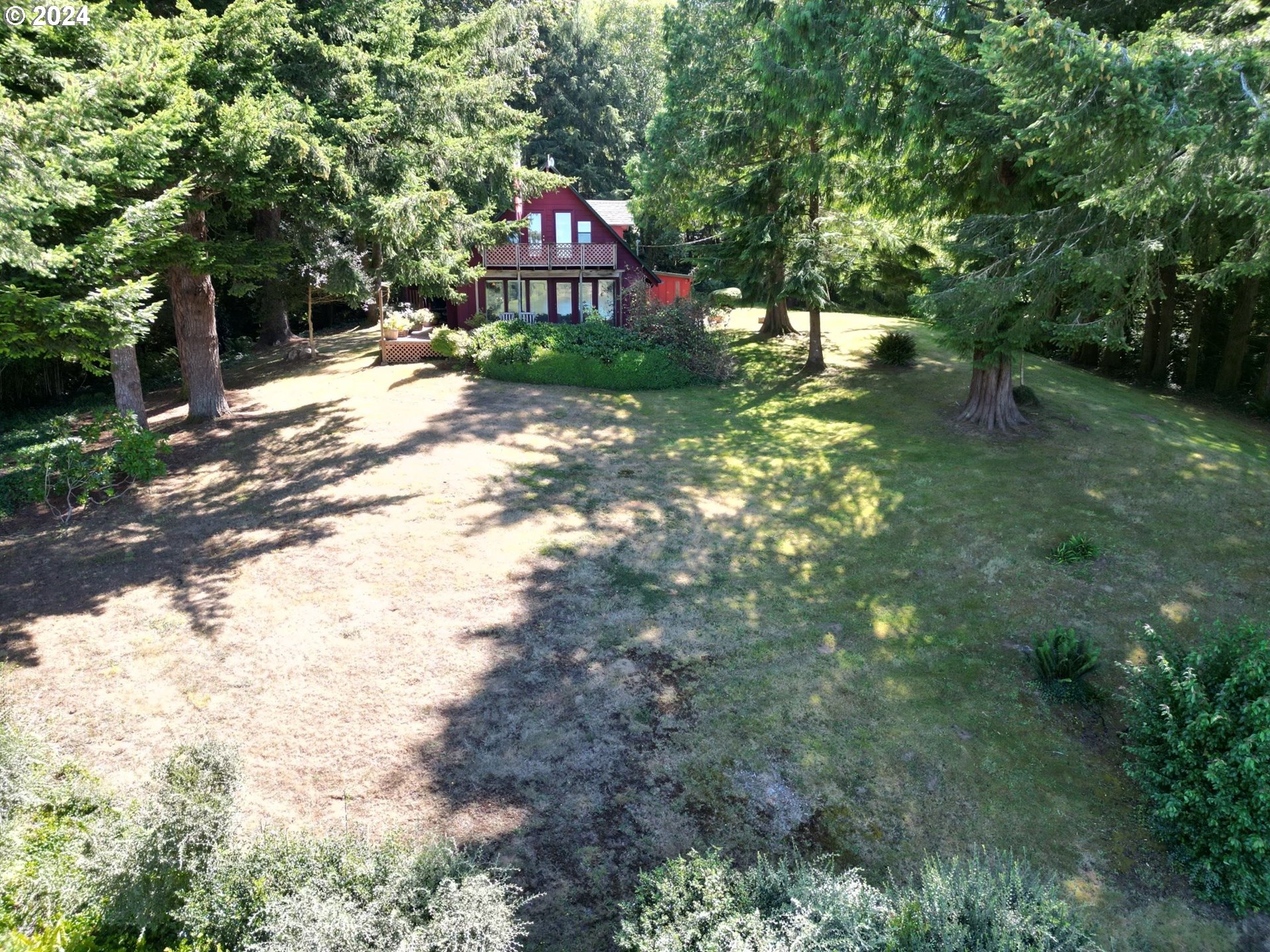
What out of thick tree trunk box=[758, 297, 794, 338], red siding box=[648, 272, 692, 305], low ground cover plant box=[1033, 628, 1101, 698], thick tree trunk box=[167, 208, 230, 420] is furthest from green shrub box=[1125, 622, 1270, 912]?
red siding box=[648, 272, 692, 305]

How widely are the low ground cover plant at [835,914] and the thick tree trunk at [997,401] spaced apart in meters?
13.4

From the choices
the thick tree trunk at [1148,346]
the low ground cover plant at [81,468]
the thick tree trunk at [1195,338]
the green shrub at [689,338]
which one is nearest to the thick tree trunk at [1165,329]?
the thick tree trunk at [1148,346]

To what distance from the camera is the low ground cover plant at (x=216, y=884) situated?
4.85 m

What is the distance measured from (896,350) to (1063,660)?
16398 millimetres

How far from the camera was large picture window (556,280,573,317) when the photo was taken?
3212 centimetres

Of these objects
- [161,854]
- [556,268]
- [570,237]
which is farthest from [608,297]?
[161,854]

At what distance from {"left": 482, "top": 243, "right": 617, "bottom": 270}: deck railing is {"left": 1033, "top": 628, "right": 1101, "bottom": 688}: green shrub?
2513cm

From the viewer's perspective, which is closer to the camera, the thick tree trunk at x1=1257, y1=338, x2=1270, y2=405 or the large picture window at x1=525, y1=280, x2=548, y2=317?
Answer: the thick tree trunk at x1=1257, y1=338, x2=1270, y2=405

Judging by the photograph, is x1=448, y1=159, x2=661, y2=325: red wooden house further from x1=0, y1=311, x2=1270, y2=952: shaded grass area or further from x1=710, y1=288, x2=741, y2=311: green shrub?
x1=0, y1=311, x2=1270, y2=952: shaded grass area

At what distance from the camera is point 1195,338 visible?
22.1 m

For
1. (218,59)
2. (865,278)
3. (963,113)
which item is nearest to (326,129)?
(218,59)

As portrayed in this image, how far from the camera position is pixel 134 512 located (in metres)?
13.3

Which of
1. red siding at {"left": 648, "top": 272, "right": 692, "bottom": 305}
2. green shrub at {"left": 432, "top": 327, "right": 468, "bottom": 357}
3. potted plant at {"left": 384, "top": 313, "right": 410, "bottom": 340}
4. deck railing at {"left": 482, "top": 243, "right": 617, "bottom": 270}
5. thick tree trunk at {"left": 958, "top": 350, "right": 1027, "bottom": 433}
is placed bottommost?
thick tree trunk at {"left": 958, "top": 350, "right": 1027, "bottom": 433}

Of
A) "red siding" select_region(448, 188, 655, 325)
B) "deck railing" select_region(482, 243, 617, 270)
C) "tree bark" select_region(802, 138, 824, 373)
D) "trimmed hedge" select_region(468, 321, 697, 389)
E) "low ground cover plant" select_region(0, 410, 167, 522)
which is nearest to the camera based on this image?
"low ground cover plant" select_region(0, 410, 167, 522)
